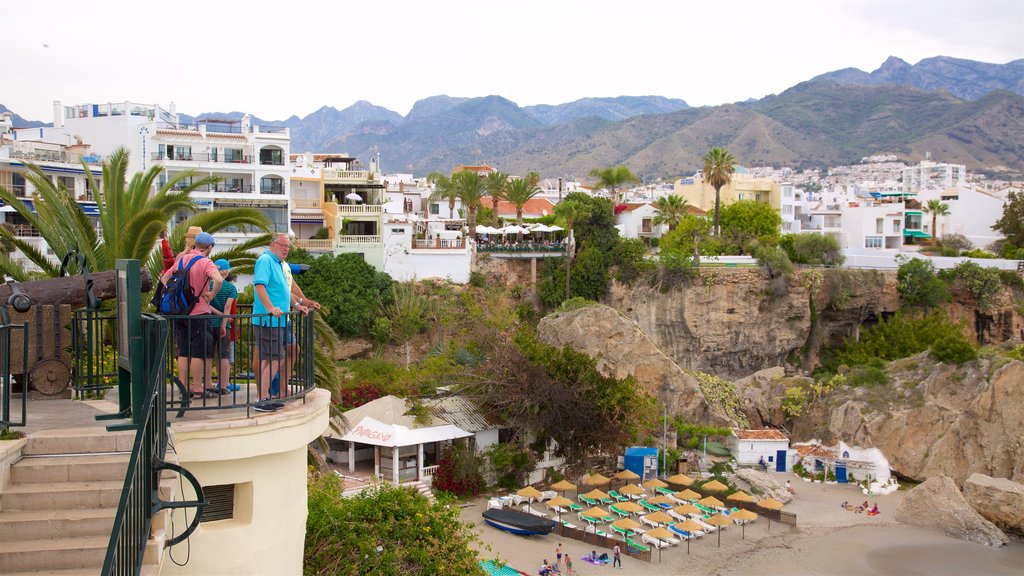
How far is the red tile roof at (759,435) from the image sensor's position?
35188mm

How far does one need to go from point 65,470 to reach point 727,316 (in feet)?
142

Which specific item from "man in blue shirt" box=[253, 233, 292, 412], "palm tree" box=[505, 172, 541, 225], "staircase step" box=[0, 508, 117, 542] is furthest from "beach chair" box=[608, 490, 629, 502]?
"palm tree" box=[505, 172, 541, 225]

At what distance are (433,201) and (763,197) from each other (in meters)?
28.8

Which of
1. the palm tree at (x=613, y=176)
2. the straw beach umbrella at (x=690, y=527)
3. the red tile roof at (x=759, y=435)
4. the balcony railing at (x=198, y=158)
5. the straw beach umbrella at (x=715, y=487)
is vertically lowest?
the straw beach umbrella at (x=690, y=527)

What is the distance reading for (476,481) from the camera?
2880 cm

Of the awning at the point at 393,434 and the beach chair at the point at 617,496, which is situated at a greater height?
the awning at the point at 393,434

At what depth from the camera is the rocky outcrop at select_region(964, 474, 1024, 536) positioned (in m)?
28.1

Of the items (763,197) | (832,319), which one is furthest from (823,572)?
(763,197)

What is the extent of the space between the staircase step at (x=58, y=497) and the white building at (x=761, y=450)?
32643mm

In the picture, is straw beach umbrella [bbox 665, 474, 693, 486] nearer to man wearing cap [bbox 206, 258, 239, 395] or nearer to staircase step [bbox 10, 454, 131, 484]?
man wearing cap [bbox 206, 258, 239, 395]

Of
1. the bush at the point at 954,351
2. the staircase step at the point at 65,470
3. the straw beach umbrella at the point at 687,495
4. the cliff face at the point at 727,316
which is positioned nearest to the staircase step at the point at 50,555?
the staircase step at the point at 65,470

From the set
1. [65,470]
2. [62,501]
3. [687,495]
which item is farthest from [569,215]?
[62,501]

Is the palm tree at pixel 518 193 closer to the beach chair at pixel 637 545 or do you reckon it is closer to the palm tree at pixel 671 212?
the palm tree at pixel 671 212

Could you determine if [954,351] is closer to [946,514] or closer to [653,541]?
[946,514]
